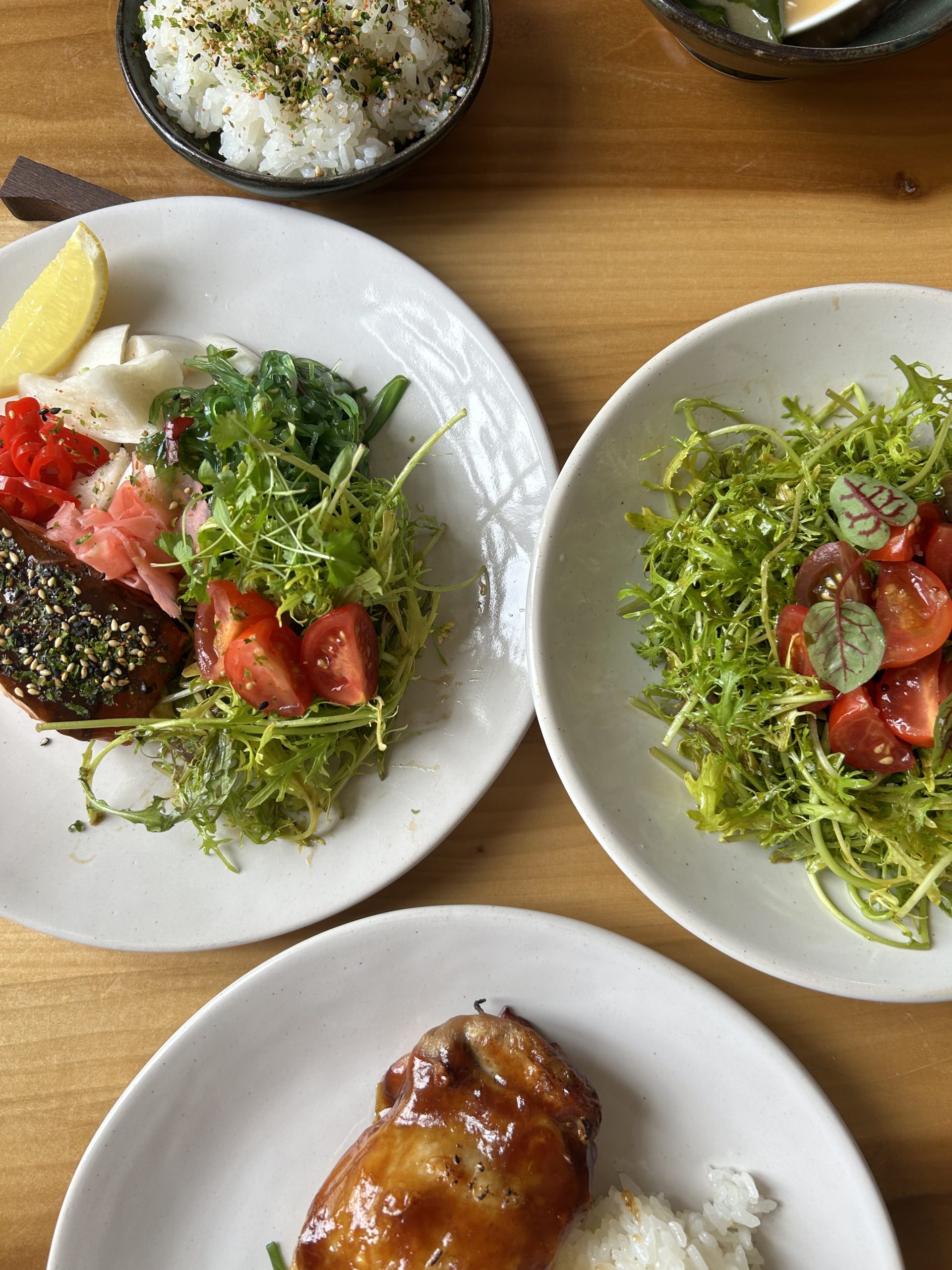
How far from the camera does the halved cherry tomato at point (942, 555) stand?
1612mm

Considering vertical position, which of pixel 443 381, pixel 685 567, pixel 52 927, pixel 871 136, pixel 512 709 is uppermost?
pixel 871 136

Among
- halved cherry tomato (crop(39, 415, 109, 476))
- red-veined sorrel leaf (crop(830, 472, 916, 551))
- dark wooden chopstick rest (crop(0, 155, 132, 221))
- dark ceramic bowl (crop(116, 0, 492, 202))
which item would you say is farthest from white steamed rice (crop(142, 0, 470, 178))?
red-veined sorrel leaf (crop(830, 472, 916, 551))

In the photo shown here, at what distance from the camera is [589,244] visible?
6.84 ft

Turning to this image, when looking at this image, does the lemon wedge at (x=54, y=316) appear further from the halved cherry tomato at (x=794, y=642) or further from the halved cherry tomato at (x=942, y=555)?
the halved cherry tomato at (x=942, y=555)

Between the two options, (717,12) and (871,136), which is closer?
(717,12)

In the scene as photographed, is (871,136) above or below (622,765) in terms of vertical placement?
above

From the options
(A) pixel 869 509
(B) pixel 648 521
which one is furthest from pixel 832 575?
(B) pixel 648 521

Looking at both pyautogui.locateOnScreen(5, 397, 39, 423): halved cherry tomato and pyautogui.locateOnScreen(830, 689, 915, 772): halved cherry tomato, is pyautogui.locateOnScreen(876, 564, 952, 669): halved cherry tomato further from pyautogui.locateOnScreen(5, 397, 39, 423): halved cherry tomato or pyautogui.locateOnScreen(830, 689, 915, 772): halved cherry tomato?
pyautogui.locateOnScreen(5, 397, 39, 423): halved cherry tomato

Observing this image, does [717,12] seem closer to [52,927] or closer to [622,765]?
[622,765]

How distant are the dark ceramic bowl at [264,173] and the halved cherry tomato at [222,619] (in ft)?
2.87

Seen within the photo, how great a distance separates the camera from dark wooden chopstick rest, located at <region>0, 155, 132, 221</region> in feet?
6.72

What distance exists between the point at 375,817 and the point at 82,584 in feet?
2.67

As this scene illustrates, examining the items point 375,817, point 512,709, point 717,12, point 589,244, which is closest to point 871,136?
point 717,12

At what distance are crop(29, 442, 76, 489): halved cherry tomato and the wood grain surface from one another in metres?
0.64
